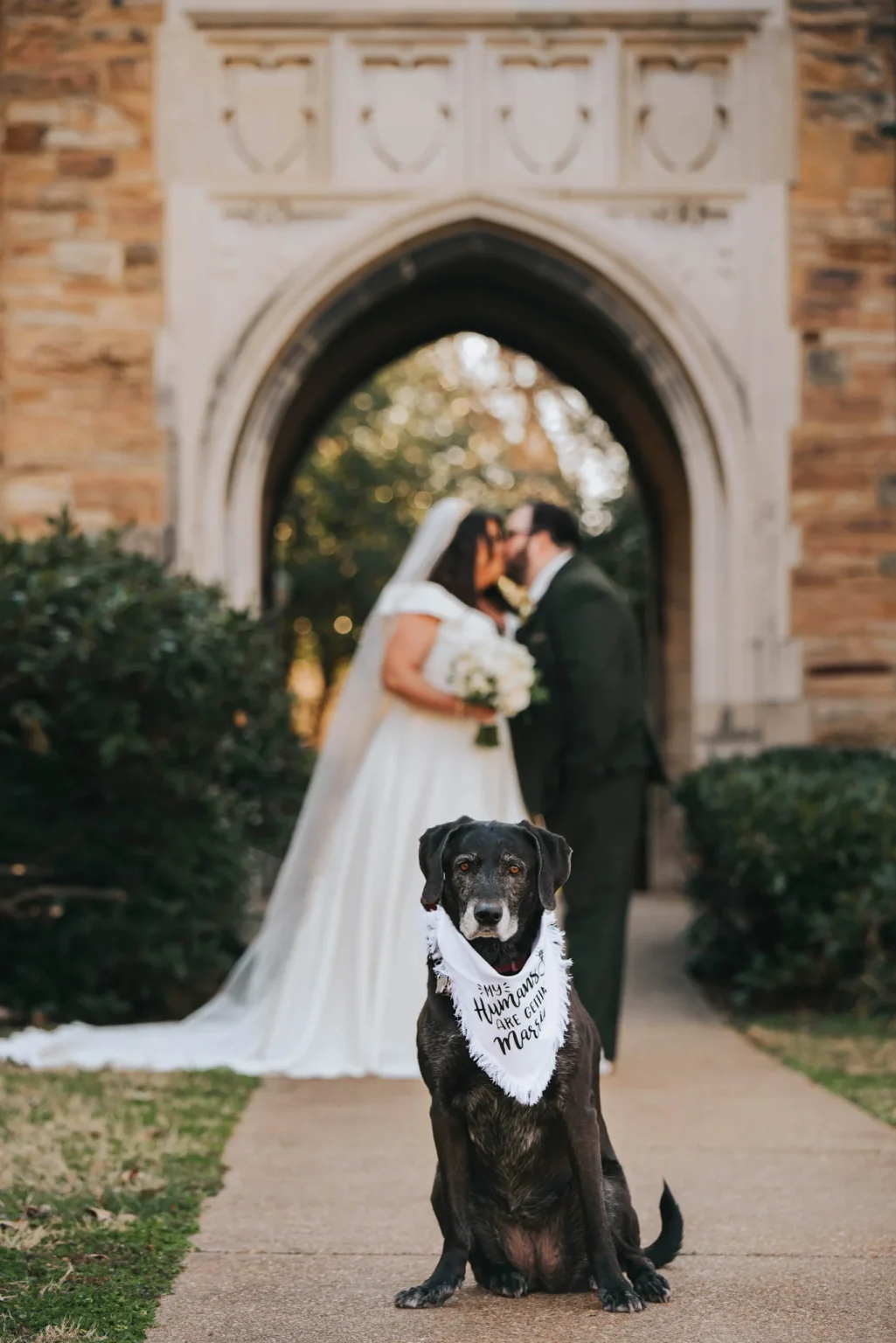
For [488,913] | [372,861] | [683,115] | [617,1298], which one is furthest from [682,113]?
[617,1298]

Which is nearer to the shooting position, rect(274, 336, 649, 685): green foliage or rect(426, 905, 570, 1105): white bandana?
rect(426, 905, 570, 1105): white bandana

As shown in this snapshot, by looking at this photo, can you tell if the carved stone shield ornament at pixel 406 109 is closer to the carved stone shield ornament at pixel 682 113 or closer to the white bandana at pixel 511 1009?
the carved stone shield ornament at pixel 682 113

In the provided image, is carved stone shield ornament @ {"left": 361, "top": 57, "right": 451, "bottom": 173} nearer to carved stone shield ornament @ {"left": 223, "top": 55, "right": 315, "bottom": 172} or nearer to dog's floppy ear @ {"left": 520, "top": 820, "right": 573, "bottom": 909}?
carved stone shield ornament @ {"left": 223, "top": 55, "right": 315, "bottom": 172}

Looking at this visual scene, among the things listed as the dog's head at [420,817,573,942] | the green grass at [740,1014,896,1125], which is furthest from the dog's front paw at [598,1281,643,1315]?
the green grass at [740,1014,896,1125]

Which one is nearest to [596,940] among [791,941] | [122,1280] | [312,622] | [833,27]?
[791,941]

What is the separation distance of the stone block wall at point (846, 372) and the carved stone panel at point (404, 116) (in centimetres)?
203

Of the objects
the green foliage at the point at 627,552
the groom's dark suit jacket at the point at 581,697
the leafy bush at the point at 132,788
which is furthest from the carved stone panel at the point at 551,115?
the green foliage at the point at 627,552

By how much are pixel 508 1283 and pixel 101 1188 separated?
1.31 metres

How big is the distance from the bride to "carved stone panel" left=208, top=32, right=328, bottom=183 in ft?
13.3

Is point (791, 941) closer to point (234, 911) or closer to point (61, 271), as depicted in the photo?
point (234, 911)

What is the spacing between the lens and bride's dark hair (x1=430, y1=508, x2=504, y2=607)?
6.64 meters

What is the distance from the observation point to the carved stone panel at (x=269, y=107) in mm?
A: 10031

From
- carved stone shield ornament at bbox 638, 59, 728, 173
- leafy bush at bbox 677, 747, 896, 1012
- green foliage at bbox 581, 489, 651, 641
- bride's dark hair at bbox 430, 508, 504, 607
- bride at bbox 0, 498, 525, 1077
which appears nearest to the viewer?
bride at bbox 0, 498, 525, 1077

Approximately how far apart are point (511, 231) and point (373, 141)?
0.95m
